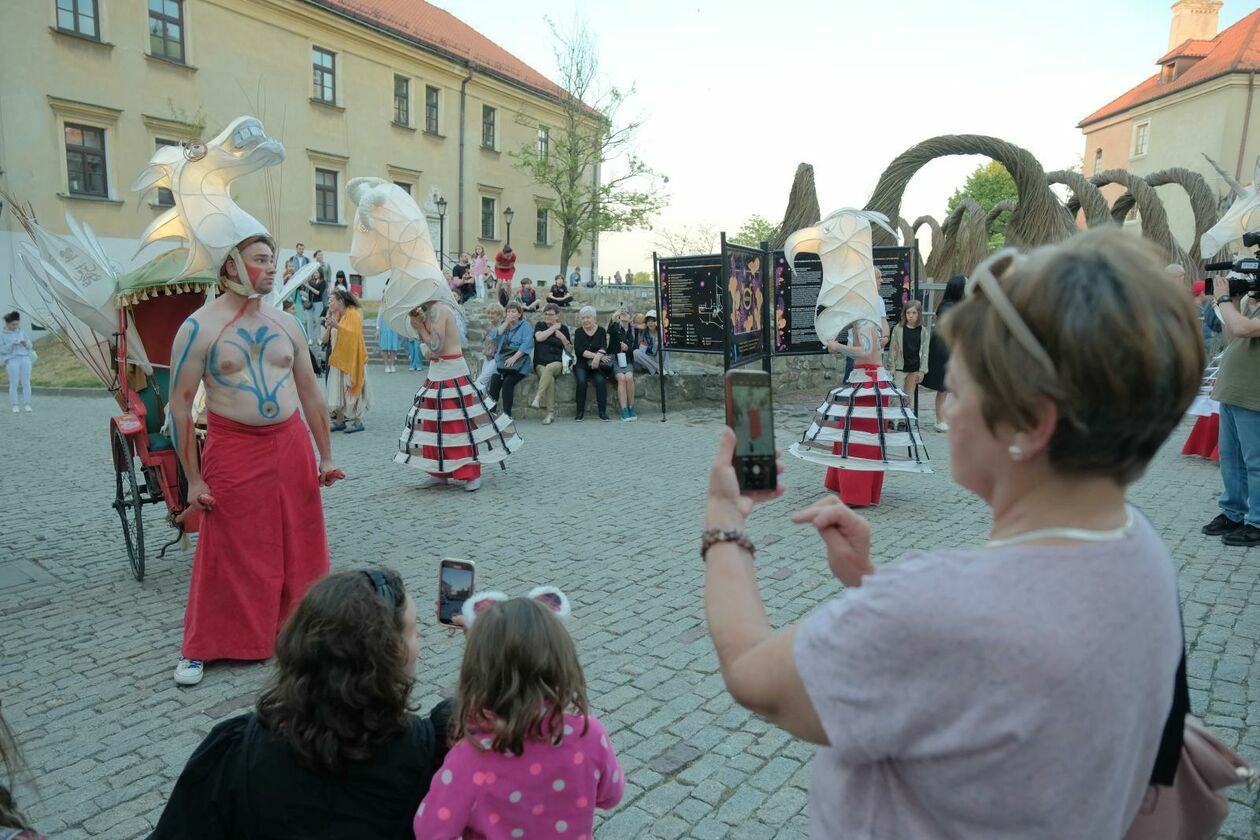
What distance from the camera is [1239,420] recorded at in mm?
5570

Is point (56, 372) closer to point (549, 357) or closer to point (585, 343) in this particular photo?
point (549, 357)

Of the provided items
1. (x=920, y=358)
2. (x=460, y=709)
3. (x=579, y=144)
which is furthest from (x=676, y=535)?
(x=579, y=144)

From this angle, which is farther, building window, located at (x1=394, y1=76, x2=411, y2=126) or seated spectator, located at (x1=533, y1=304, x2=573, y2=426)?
building window, located at (x1=394, y1=76, x2=411, y2=126)

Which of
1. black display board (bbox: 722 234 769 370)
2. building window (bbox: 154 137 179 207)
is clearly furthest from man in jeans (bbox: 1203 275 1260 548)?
building window (bbox: 154 137 179 207)

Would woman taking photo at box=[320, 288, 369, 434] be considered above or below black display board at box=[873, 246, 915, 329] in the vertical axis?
below

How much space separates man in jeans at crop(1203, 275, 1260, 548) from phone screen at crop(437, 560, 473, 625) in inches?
217

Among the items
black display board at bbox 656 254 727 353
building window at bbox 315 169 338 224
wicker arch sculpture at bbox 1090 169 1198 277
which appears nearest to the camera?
black display board at bbox 656 254 727 353

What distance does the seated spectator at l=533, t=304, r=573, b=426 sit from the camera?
12.2 meters

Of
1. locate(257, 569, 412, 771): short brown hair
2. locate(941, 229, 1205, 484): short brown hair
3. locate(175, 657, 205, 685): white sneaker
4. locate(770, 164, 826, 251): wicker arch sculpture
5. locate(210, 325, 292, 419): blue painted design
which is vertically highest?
locate(770, 164, 826, 251): wicker arch sculpture

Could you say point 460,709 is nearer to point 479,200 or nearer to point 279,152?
point 279,152

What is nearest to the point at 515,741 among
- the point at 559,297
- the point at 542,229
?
the point at 559,297

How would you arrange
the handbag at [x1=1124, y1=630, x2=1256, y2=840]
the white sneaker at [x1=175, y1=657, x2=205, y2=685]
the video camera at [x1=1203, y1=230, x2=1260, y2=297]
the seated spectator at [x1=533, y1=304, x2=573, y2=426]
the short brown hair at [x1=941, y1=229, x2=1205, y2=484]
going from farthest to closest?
the seated spectator at [x1=533, y1=304, x2=573, y2=426], the video camera at [x1=1203, y1=230, x2=1260, y2=297], the white sneaker at [x1=175, y1=657, x2=205, y2=685], the handbag at [x1=1124, y1=630, x2=1256, y2=840], the short brown hair at [x1=941, y1=229, x2=1205, y2=484]

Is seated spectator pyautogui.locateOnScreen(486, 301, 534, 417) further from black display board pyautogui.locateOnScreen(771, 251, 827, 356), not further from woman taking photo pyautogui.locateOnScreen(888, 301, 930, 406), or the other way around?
woman taking photo pyautogui.locateOnScreen(888, 301, 930, 406)

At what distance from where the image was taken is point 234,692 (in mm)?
3740
